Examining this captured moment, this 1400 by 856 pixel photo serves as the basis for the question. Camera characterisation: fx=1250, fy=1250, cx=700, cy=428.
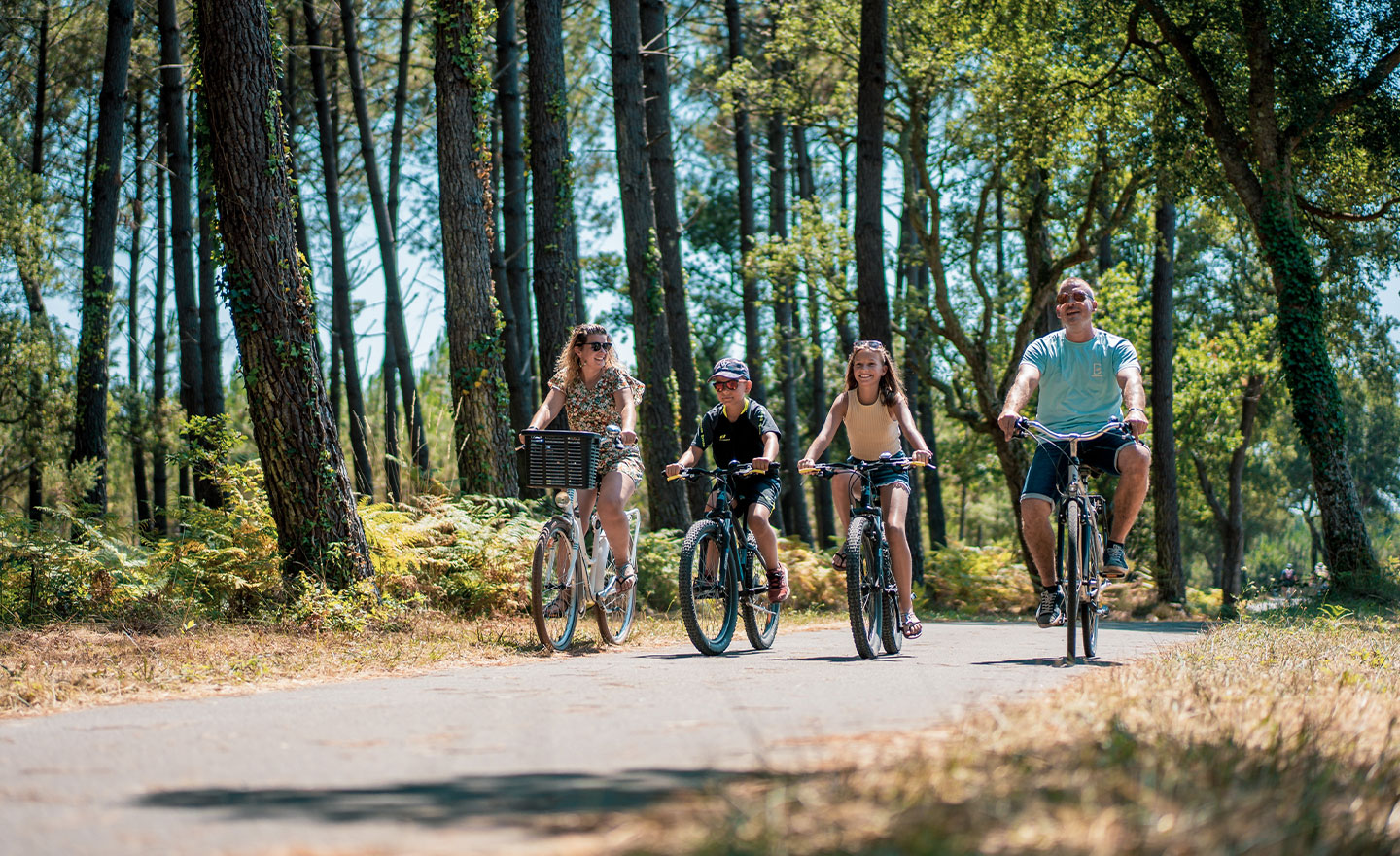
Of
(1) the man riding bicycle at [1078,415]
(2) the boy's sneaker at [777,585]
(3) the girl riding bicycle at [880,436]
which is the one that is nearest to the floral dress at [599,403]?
(2) the boy's sneaker at [777,585]

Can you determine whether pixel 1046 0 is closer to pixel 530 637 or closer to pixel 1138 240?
pixel 1138 240

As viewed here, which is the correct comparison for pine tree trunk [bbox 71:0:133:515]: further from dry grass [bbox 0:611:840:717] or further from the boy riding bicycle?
the boy riding bicycle

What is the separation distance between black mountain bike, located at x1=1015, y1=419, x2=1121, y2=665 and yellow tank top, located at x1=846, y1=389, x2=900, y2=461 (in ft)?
3.58

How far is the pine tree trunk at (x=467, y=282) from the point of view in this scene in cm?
1336

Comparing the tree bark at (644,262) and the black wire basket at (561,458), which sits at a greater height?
the tree bark at (644,262)

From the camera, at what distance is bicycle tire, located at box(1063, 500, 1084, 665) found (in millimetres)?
7418

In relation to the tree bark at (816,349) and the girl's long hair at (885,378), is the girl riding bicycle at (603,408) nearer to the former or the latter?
the girl's long hair at (885,378)

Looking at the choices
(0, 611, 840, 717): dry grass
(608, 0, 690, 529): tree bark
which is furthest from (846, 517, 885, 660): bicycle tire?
(608, 0, 690, 529): tree bark

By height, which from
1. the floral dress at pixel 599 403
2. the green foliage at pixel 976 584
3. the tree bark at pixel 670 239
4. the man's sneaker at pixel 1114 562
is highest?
the tree bark at pixel 670 239

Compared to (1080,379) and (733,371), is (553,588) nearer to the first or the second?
(733,371)

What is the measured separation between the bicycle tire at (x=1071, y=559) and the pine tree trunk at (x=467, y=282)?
7.19m

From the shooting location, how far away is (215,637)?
843cm

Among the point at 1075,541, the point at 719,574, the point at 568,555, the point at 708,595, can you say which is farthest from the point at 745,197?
the point at 1075,541

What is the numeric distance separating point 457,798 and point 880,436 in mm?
5661
